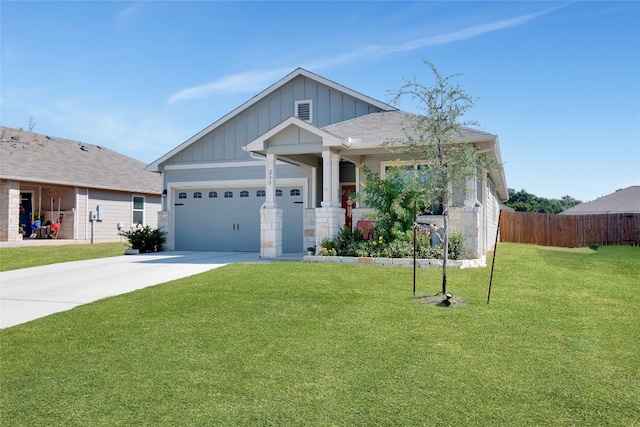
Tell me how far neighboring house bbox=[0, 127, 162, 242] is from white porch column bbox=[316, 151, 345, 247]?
34.5ft

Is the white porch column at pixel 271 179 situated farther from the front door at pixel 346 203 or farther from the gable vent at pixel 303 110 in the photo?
the gable vent at pixel 303 110

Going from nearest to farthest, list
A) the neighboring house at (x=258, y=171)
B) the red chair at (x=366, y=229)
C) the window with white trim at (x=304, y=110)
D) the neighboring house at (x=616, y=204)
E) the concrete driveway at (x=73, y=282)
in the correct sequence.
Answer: the concrete driveway at (x=73, y=282) → the red chair at (x=366, y=229) → the neighboring house at (x=258, y=171) → the window with white trim at (x=304, y=110) → the neighboring house at (x=616, y=204)

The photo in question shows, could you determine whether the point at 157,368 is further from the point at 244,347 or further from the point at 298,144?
the point at 298,144

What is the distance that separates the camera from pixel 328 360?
441 centimetres

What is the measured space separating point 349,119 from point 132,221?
13.4 meters

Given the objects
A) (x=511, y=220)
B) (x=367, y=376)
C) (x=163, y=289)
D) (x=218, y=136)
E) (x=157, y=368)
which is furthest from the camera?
(x=511, y=220)

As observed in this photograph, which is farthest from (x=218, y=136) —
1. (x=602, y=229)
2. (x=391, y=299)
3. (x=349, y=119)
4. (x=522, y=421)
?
(x=602, y=229)

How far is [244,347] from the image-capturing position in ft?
15.8

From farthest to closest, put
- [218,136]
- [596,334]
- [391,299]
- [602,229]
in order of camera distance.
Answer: [602,229] → [218,136] → [391,299] → [596,334]

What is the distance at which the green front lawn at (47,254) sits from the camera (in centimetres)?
1283

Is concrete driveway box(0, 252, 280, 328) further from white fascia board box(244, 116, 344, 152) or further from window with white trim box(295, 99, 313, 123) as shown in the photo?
window with white trim box(295, 99, 313, 123)

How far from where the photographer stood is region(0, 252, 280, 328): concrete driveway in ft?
23.2

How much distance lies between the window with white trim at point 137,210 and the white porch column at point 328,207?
556 inches

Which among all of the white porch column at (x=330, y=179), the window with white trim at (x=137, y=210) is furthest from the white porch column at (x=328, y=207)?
the window with white trim at (x=137, y=210)
